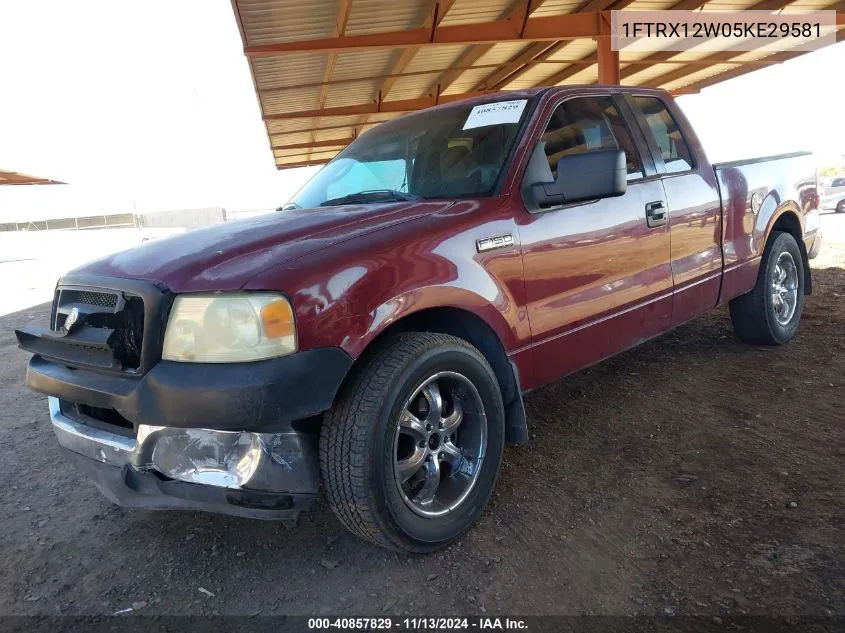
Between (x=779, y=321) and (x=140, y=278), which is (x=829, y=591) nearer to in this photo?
(x=140, y=278)

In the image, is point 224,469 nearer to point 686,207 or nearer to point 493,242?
point 493,242

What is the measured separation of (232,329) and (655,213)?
2372 millimetres

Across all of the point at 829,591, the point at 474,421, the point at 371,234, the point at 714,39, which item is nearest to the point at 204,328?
the point at 371,234

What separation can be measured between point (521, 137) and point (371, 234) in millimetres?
1021

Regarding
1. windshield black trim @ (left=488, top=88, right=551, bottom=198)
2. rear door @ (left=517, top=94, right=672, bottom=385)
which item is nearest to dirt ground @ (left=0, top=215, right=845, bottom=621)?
rear door @ (left=517, top=94, right=672, bottom=385)

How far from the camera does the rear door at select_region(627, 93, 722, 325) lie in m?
3.52

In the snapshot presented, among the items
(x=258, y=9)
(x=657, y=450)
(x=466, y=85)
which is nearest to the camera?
(x=657, y=450)

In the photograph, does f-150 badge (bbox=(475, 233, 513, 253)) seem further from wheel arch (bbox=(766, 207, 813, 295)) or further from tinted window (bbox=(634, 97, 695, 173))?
wheel arch (bbox=(766, 207, 813, 295))

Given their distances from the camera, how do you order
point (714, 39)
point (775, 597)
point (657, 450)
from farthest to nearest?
point (714, 39) → point (657, 450) → point (775, 597)

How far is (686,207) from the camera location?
11.7ft

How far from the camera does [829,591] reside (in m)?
1.99

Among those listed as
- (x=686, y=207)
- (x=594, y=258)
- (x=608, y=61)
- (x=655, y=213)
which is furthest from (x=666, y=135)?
(x=608, y=61)

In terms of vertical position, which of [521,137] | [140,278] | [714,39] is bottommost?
[140,278]

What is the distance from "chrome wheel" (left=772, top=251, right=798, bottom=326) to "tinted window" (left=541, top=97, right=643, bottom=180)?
76.7 inches
